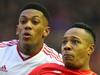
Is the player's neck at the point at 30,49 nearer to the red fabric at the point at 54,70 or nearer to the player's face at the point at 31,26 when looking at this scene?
the player's face at the point at 31,26

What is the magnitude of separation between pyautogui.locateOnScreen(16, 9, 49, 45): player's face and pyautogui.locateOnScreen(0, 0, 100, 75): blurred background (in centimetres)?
484

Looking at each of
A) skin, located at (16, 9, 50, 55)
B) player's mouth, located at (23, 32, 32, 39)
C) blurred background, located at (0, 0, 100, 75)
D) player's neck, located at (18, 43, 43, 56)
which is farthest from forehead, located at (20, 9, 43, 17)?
blurred background, located at (0, 0, 100, 75)

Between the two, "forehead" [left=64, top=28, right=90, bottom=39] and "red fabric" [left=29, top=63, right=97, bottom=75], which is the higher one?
"forehead" [left=64, top=28, right=90, bottom=39]

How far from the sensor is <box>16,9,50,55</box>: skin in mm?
4367

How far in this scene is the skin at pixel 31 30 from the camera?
4367mm

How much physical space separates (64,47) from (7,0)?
692 centimetres

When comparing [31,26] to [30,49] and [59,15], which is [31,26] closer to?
[30,49]

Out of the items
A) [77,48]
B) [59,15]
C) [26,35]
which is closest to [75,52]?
[77,48]

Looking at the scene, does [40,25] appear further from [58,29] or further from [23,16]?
[58,29]

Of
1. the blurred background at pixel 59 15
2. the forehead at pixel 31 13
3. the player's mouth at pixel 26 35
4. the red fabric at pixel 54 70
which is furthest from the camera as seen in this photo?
the blurred background at pixel 59 15

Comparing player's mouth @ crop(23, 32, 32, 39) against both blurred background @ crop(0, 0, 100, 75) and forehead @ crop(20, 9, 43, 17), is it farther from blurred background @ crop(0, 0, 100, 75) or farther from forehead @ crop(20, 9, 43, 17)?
blurred background @ crop(0, 0, 100, 75)

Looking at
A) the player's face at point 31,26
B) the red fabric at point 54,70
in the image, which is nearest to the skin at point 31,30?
the player's face at point 31,26

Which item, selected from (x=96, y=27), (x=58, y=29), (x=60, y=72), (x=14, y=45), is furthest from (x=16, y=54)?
(x=96, y=27)

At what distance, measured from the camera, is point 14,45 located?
189 inches
